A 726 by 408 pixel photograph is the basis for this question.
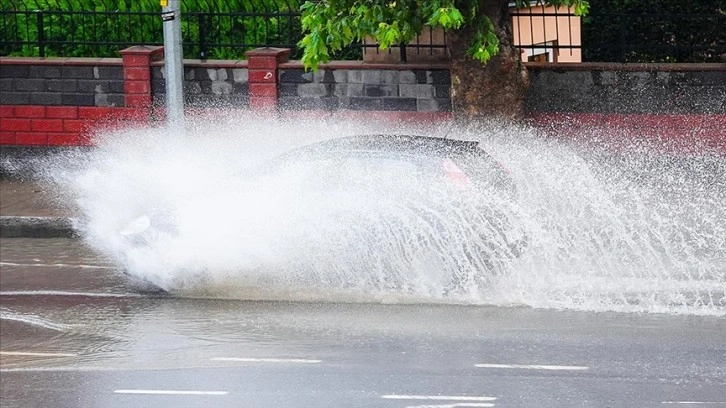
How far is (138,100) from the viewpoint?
56.0ft

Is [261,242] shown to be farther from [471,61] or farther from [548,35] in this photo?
[548,35]

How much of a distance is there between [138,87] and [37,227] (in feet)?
10.6

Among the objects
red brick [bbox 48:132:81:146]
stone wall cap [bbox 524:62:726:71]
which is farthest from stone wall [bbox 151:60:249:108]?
stone wall cap [bbox 524:62:726:71]

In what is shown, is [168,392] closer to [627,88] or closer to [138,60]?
[627,88]

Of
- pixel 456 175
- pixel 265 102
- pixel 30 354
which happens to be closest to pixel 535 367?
pixel 456 175

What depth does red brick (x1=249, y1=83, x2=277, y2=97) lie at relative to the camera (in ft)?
54.7

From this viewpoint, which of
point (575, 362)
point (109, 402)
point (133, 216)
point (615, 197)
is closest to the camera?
point (109, 402)

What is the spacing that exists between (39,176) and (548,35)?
24.1ft

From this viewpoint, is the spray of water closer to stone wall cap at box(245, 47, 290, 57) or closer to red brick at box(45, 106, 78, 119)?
stone wall cap at box(245, 47, 290, 57)

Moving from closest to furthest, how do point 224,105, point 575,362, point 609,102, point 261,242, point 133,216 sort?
point 575,362, point 261,242, point 133,216, point 609,102, point 224,105

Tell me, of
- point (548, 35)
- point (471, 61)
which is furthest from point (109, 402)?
point (548, 35)

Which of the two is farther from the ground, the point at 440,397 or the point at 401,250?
the point at 401,250

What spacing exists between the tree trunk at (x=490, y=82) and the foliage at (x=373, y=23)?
886mm

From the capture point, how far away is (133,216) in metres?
12.0
